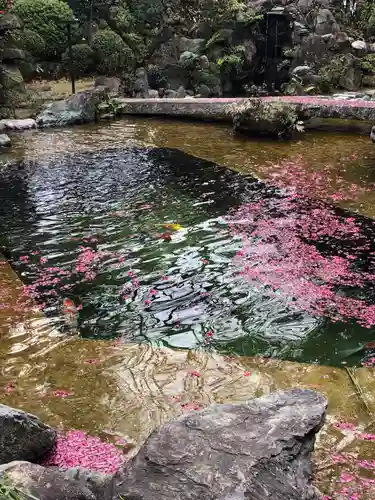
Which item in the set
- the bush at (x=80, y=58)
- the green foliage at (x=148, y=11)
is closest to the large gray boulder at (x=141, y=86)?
the bush at (x=80, y=58)

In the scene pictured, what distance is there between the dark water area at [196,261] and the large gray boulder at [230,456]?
1561 millimetres

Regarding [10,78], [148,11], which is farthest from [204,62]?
[10,78]

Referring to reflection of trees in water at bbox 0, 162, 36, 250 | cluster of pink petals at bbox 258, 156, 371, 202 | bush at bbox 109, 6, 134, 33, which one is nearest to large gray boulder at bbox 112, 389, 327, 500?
reflection of trees in water at bbox 0, 162, 36, 250

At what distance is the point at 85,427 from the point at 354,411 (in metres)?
1.83

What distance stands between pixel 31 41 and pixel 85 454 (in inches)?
692

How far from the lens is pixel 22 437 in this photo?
9.14 ft

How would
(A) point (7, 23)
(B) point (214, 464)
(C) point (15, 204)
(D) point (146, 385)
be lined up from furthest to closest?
(A) point (7, 23) < (C) point (15, 204) < (D) point (146, 385) < (B) point (214, 464)

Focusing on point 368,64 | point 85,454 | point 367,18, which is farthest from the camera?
point 367,18

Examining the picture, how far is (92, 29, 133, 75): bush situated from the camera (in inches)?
711

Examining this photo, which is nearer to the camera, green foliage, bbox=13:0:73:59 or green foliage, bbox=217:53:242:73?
green foliage, bbox=13:0:73:59

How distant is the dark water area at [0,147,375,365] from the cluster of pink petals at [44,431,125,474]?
1.25 m

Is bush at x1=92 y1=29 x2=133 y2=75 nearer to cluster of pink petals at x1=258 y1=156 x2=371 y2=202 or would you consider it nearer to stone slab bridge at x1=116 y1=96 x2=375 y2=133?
stone slab bridge at x1=116 y1=96 x2=375 y2=133

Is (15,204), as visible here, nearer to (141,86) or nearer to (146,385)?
(146,385)

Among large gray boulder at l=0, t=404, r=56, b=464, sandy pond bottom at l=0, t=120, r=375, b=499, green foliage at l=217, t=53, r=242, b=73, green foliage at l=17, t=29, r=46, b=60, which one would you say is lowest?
sandy pond bottom at l=0, t=120, r=375, b=499
